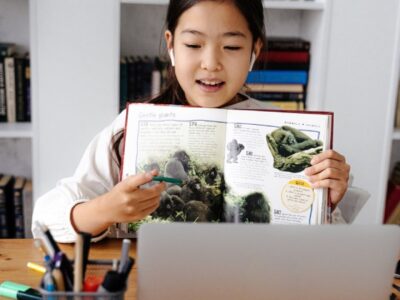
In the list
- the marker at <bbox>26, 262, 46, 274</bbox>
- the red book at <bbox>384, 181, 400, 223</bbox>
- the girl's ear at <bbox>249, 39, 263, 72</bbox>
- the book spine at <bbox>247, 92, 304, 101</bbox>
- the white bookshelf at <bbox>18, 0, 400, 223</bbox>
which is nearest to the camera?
the marker at <bbox>26, 262, 46, 274</bbox>

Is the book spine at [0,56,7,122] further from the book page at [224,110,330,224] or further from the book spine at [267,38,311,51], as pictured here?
the book page at [224,110,330,224]

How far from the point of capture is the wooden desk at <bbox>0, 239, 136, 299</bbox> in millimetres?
986

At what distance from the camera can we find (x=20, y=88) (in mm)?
2152

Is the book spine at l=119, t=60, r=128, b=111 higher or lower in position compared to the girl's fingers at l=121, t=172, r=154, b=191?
higher

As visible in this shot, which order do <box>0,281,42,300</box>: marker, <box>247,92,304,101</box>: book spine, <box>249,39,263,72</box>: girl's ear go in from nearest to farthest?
<box>0,281,42,300</box>: marker → <box>249,39,263,72</box>: girl's ear → <box>247,92,304,101</box>: book spine

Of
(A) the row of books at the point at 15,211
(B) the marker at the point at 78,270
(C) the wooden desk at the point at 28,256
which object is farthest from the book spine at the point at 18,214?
(B) the marker at the point at 78,270

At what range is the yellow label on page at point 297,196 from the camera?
3.37 feet

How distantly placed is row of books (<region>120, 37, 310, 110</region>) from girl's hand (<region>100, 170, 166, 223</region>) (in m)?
1.18

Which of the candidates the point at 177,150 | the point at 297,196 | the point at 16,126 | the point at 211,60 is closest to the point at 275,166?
the point at 297,196

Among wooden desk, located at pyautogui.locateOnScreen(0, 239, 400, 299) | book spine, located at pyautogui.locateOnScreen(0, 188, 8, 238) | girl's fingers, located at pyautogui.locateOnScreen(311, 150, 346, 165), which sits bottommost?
book spine, located at pyautogui.locateOnScreen(0, 188, 8, 238)

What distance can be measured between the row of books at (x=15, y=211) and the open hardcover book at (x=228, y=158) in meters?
1.22

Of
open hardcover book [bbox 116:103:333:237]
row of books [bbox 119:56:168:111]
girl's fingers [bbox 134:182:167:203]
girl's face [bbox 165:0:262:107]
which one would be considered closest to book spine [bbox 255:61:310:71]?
row of books [bbox 119:56:168:111]

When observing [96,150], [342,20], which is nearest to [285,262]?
[96,150]

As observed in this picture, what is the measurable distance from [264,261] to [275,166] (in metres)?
0.34
